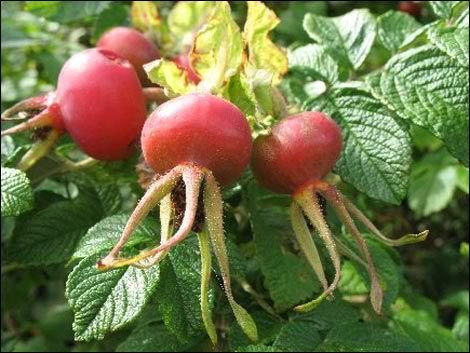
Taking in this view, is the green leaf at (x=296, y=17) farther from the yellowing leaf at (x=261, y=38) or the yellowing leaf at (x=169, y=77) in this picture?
the yellowing leaf at (x=169, y=77)

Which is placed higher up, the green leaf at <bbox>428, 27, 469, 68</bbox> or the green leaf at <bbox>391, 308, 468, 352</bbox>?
the green leaf at <bbox>428, 27, 469, 68</bbox>

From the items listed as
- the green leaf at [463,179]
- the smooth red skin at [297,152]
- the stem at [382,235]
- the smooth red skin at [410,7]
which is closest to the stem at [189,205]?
the smooth red skin at [297,152]

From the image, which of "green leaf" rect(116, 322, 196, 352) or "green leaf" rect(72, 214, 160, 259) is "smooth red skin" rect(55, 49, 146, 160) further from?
"green leaf" rect(116, 322, 196, 352)

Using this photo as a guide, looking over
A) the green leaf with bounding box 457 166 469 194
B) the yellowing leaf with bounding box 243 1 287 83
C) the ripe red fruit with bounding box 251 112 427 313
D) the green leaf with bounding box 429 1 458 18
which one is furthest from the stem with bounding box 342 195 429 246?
the green leaf with bounding box 457 166 469 194

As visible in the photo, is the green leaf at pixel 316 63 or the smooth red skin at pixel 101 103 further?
the green leaf at pixel 316 63

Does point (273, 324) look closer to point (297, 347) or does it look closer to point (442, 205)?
point (297, 347)

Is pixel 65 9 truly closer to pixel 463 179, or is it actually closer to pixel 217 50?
pixel 217 50

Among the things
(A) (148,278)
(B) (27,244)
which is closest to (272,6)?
(B) (27,244)
